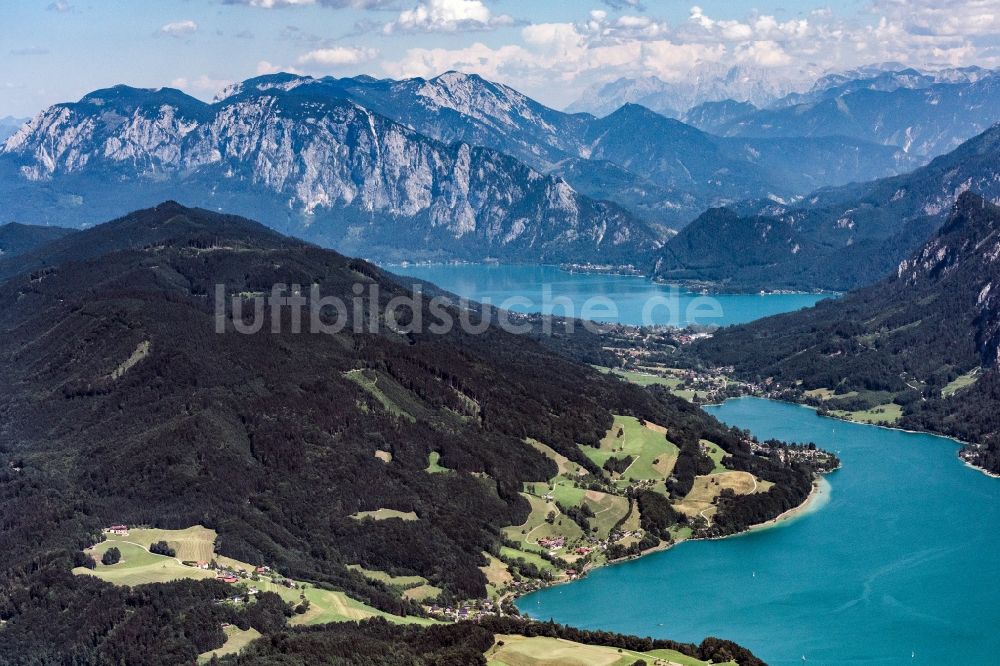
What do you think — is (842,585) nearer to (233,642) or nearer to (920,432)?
(233,642)

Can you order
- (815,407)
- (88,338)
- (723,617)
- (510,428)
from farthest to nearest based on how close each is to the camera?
(815,407) → (88,338) → (510,428) → (723,617)

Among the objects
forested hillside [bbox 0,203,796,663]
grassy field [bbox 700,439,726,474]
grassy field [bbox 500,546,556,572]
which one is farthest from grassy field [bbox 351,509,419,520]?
grassy field [bbox 700,439,726,474]

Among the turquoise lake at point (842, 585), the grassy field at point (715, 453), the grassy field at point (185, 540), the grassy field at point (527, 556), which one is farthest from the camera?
the grassy field at point (715, 453)

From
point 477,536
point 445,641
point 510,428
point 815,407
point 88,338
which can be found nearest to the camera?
point 445,641

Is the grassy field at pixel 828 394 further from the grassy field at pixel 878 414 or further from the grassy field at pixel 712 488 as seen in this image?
the grassy field at pixel 712 488

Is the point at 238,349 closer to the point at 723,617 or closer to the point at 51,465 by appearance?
the point at 51,465

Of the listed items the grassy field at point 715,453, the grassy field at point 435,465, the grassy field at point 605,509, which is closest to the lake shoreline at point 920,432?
the grassy field at point 715,453

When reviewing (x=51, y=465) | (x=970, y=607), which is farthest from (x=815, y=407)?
(x=51, y=465)
